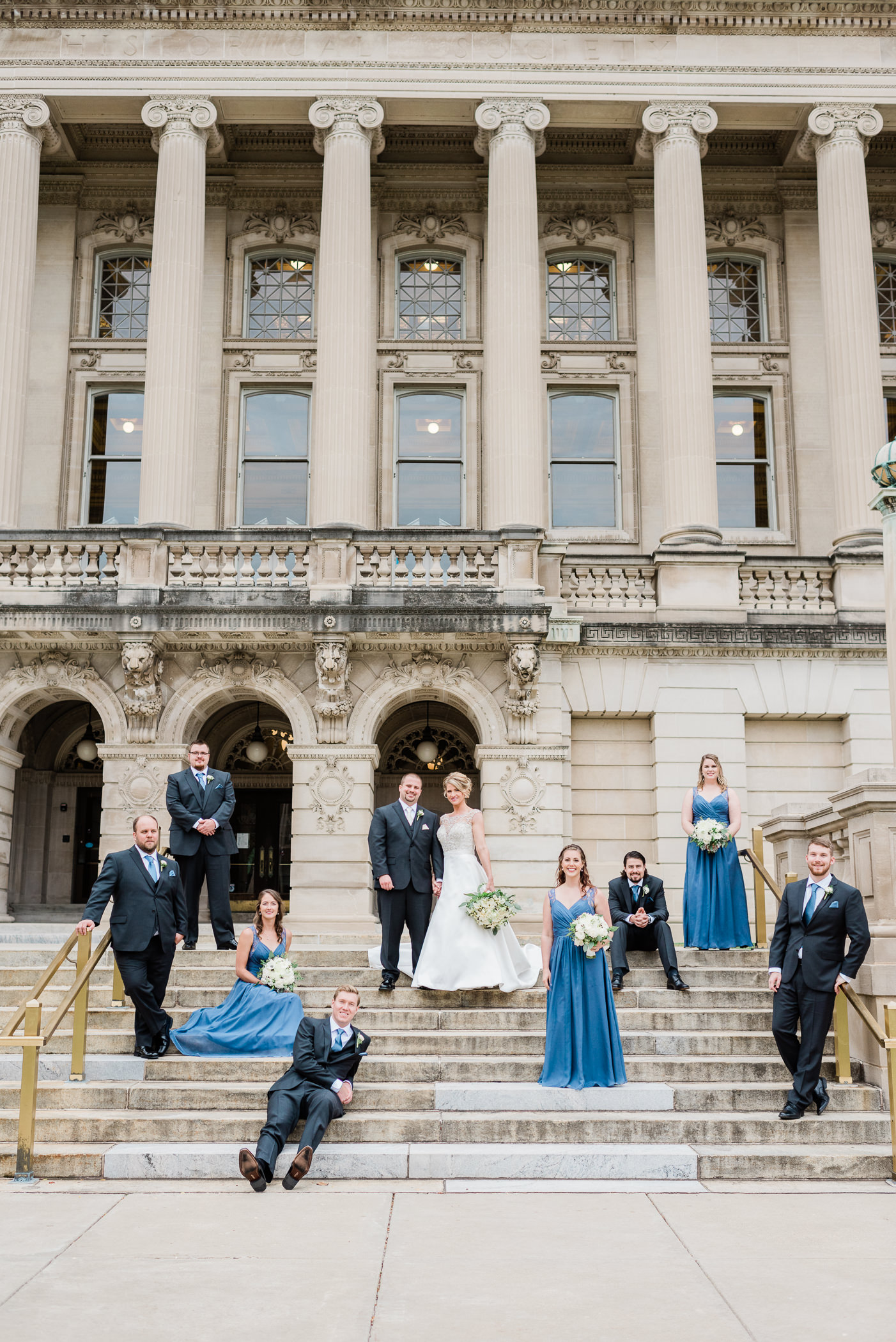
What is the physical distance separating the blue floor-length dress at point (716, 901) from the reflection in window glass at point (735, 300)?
1339 cm

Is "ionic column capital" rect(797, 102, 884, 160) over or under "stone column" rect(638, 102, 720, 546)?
over

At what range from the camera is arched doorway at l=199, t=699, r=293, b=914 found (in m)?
23.5

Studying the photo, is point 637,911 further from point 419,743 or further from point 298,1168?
point 419,743

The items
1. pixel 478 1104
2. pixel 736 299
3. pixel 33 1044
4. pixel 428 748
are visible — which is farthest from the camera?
pixel 736 299

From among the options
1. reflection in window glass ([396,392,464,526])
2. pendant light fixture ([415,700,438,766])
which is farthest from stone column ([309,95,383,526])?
pendant light fixture ([415,700,438,766])

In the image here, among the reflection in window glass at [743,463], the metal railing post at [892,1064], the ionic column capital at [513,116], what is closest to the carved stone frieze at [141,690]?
the reflection in window glass at [743,463]

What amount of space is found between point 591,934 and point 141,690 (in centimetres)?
1072

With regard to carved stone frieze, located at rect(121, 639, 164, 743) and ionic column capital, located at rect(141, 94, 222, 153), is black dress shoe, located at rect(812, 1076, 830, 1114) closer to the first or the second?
carved stone frieze, located at rect(121, 639, 164, 743)

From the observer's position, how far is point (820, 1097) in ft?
33.2

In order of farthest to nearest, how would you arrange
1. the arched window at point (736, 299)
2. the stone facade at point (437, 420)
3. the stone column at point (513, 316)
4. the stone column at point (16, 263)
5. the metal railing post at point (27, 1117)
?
the arched window at point (736, 299)
the stone column at point (16, 263)
the stone column at point (513, 316)
the stone facade at point (437, 420)
the metal railing post at point (27, 1117)

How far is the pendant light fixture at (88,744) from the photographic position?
22516 millimetres

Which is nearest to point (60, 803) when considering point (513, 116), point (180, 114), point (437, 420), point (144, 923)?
point (437, 420)

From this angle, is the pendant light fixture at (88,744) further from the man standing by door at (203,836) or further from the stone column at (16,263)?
the man standing by door at (203,836)

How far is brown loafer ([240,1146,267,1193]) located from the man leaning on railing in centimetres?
253
